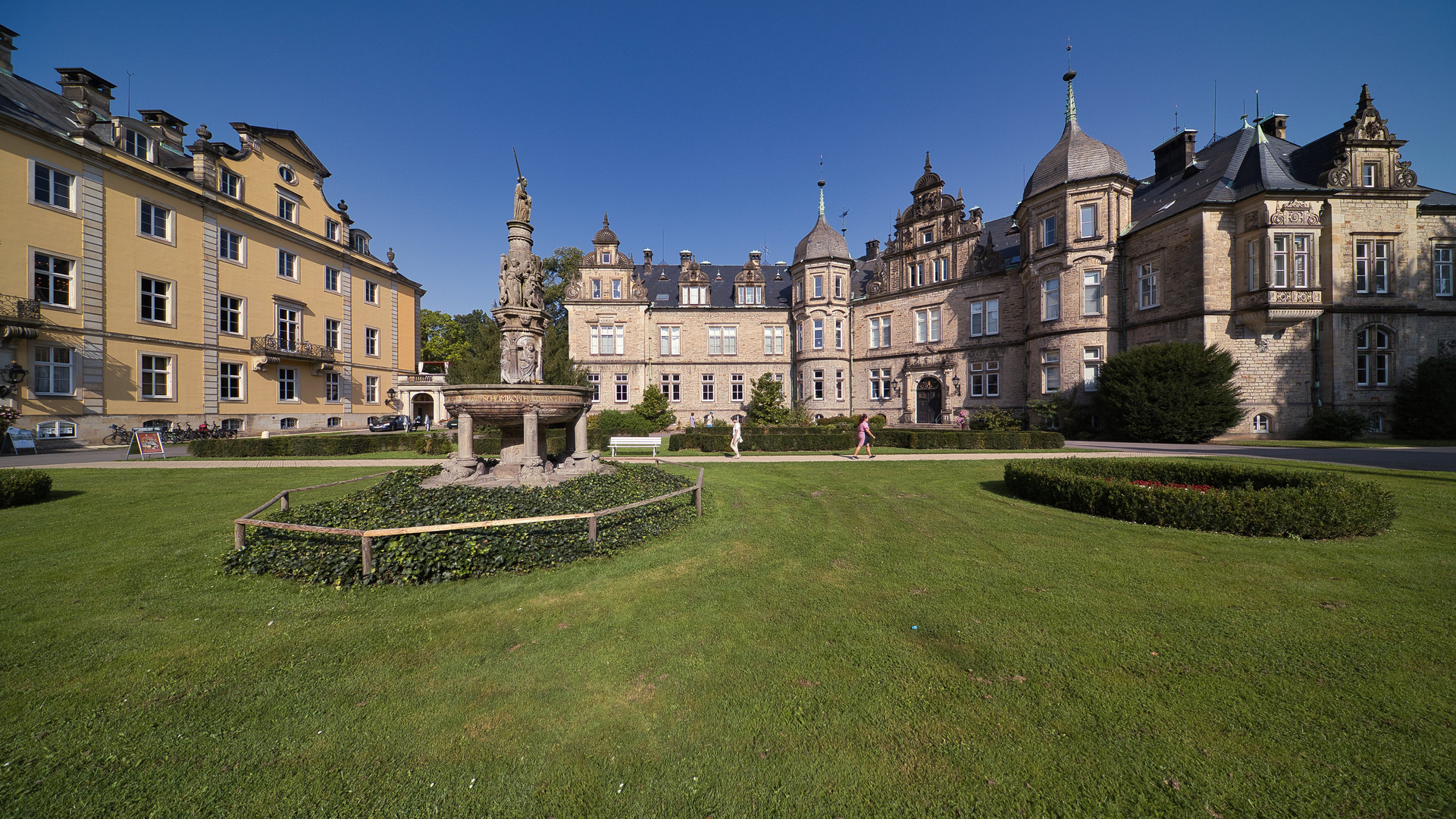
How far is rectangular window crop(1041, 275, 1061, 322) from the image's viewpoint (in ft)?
89.3

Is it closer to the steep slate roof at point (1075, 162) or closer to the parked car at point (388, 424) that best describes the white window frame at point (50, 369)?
the parked car at point (388, 424)

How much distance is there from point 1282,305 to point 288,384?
170ft

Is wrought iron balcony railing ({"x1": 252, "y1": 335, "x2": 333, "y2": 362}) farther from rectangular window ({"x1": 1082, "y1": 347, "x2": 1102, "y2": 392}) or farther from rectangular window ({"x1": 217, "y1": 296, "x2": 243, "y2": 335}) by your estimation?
rectangular window ({"x1": 1082, "y1": 347, "x2": 1102, "y2": 392})

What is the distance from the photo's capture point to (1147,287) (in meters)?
25.6

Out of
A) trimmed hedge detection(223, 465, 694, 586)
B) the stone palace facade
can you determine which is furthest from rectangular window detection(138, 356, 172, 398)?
trimmed hedge detection(223, 465, 694, 586)

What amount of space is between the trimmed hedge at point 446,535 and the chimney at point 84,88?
3326cm

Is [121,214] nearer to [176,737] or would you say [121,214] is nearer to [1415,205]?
[176,737]

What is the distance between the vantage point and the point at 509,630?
4535 mm

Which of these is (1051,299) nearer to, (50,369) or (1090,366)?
(1090,366)

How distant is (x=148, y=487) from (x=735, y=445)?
50.2ft

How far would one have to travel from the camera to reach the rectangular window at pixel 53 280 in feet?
66.2

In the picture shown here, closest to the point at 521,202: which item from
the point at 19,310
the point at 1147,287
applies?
the point at 19,310

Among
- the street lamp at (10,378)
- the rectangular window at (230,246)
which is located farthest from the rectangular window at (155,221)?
the street lamp at (10,378)

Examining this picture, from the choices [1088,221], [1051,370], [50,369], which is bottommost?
[50,369]
